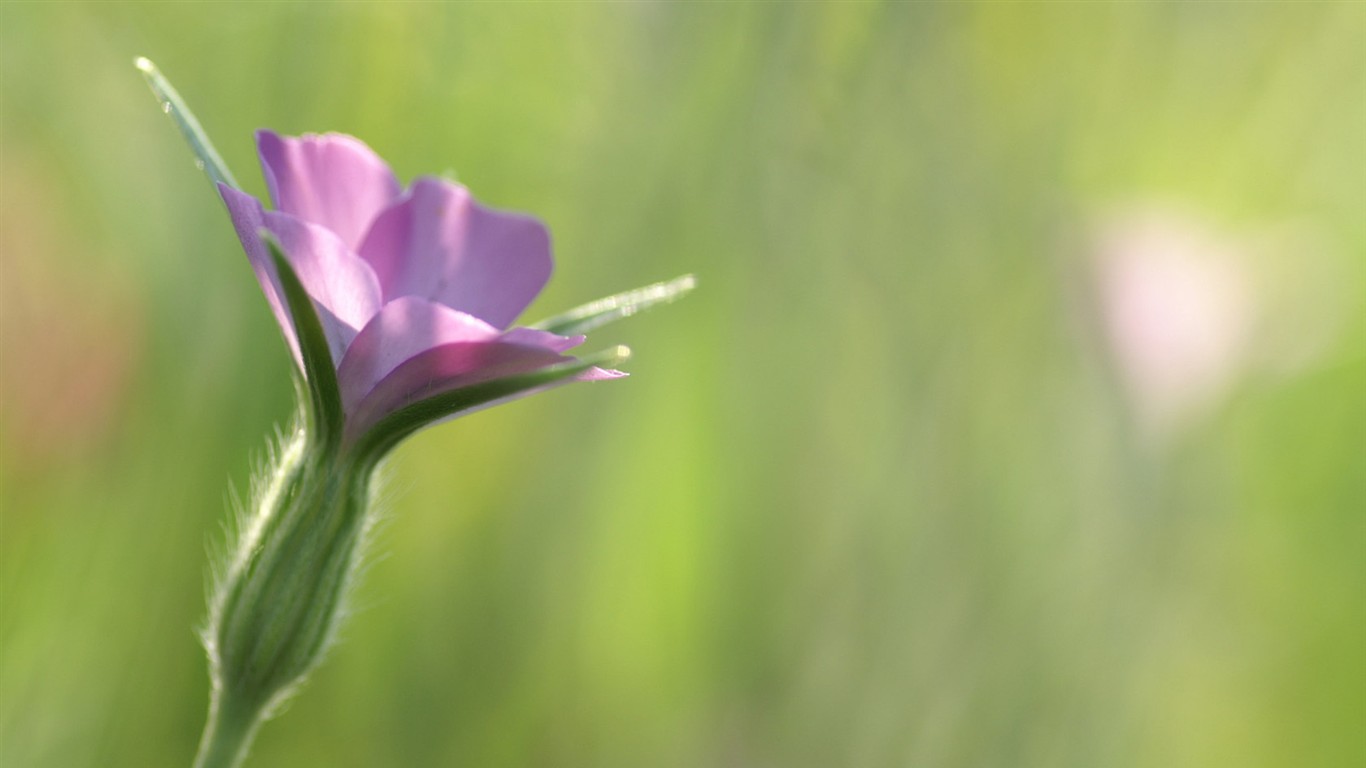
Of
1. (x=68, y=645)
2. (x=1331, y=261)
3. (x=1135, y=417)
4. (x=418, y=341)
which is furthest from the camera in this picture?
(x=1331, y=261)

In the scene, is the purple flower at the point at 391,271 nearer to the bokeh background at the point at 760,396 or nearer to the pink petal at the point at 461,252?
the pink petal at the point at 461,252

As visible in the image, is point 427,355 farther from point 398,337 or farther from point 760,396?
point 760,396

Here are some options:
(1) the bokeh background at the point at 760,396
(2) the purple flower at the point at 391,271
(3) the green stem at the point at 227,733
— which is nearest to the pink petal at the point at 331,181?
(2) the purple flower at the point at 391,271

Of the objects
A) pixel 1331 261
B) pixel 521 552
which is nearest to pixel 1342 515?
pixel 1331 261

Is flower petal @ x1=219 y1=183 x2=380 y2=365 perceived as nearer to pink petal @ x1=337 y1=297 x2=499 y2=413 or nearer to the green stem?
pink petal @ x1=337 y1=297 x2=499 y2=413

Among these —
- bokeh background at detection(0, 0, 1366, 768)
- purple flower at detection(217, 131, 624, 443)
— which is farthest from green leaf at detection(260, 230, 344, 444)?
bokeh background at detection(0, 0, 1366, 768)

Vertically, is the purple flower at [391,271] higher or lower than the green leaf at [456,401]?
higher

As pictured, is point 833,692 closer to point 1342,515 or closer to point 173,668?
point 173,668
